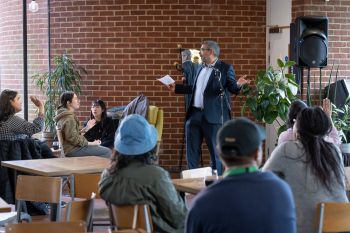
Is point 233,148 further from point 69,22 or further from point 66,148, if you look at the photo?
point 69,22

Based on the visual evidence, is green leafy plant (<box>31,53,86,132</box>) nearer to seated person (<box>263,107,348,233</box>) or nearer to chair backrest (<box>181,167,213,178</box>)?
chair backrest (<box>181,167,213,178</box>)

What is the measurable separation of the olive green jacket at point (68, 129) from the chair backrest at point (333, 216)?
4.29 metres

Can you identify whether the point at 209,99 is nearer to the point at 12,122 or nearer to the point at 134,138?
the point at 12,122

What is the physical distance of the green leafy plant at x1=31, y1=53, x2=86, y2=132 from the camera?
973 centimetres

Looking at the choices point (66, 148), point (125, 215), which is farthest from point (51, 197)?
point (66, 148)

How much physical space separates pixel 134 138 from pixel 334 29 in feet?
18.3

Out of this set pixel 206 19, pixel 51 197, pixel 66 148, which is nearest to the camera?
pixel 51 197

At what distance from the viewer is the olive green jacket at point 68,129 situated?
25.5ft

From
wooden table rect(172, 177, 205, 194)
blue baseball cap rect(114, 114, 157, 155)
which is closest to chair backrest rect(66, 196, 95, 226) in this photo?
blue baseball cap rect(114, 114, 157, 155)

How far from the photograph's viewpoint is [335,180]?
13.4 feet

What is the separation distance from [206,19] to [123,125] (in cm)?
602

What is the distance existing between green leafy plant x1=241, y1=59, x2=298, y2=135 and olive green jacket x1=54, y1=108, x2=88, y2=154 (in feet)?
6.48

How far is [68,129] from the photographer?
7766 mm

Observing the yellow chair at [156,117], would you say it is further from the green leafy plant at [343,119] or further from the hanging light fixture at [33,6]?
the green leafy plant at [343,119]
